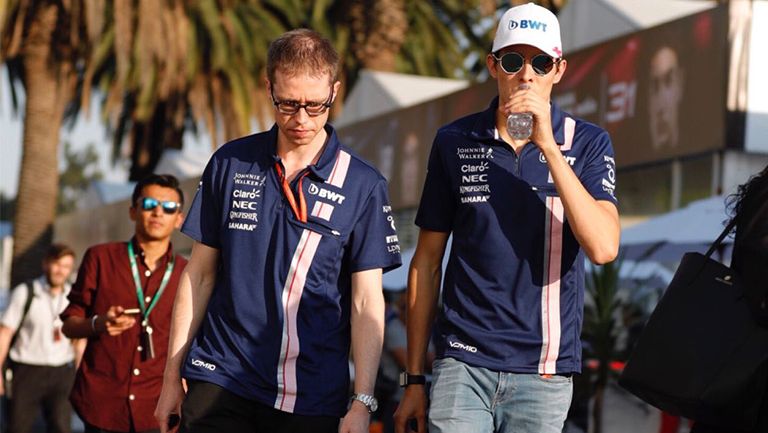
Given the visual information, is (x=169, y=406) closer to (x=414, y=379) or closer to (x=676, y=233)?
(x=414, y=379)

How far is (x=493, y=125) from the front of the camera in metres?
4.30

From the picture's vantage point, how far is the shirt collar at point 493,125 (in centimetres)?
421

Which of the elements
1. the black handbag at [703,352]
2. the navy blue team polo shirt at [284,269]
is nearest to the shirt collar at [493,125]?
the navy blue team polo shirt at [284,269]

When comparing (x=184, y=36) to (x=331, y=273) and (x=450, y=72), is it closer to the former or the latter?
(x=450, y=72)

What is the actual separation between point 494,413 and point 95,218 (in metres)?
33.8

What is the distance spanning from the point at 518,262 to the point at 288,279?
0.70m

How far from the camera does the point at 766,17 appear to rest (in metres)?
12.1

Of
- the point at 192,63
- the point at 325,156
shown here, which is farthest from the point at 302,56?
the point at 192,63

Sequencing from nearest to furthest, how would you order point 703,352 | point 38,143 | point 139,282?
point 703,352 → point 139,282 → point 38,143

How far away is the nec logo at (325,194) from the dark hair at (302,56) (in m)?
0.34


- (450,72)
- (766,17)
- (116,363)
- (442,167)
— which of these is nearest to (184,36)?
(450,72)

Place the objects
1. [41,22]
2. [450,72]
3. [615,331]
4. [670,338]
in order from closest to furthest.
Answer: [670,338] → [615,331] → [41,22] → [450,72]

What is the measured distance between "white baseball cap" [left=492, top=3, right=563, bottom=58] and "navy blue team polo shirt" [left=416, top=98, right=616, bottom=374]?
249 mm

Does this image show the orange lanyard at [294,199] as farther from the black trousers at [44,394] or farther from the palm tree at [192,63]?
Result: the palm tree at [192,63]
